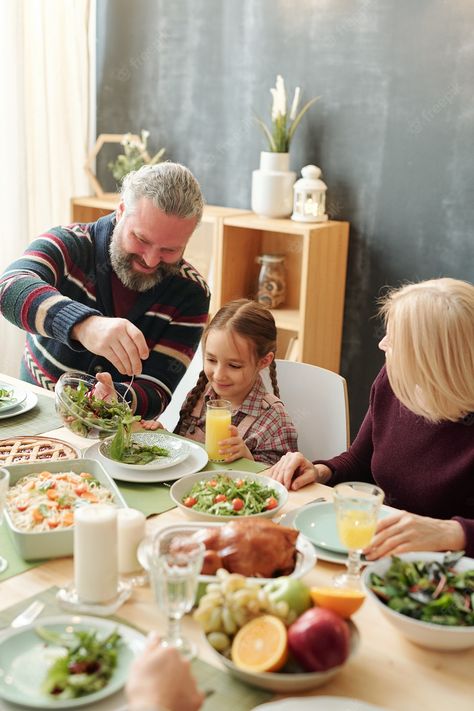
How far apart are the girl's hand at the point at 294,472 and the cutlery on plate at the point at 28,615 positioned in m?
0.68

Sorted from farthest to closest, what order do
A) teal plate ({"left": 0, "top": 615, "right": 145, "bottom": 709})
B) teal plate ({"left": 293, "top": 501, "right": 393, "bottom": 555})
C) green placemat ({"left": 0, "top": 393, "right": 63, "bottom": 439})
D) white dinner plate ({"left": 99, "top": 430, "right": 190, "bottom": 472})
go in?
green placemat ({"left": 0, "top": 393, "right": 63, "bottom": 439}) → white dinner plate ({"left": 99, "top": 430, "right": 190, "bottom": 472}) → teal plate ({"left": 293, "top": 501, "right": 393, "bottom": 555}) → teal plate ({"left": 0, "top": 615, "right": 145, "bottom": 709})

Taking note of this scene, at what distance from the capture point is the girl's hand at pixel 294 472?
1805 mm

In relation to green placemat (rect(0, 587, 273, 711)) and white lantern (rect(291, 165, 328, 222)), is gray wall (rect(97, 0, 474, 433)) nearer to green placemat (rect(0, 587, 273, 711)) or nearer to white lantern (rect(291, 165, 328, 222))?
white lantern (rect(291, 165, 328, 222))

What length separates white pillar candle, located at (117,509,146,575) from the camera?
138 cm

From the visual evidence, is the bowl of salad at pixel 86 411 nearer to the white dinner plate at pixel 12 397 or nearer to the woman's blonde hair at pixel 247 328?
the white dinner plate at pixel 12 397

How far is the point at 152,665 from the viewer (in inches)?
38.0

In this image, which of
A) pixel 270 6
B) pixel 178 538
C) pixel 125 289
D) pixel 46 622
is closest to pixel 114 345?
pixel 125 289

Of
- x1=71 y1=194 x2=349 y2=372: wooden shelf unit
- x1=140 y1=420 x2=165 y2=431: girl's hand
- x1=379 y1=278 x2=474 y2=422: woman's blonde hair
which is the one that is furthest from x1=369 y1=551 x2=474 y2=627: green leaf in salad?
x1=71 y1=194 x2=349 y2=372: wooden shelf unit

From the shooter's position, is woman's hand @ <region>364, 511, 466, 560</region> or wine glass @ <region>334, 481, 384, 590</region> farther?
woman's hand @ <region>364, 511, 466, 560</region>

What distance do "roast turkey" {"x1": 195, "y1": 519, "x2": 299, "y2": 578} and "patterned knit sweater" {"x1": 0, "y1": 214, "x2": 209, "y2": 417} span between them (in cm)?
104

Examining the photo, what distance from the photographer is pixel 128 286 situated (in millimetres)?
2482

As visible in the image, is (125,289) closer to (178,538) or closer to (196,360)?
(196,360)

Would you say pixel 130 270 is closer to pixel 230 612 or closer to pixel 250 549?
pixel 250 549

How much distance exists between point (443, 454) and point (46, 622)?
3.43 ft
